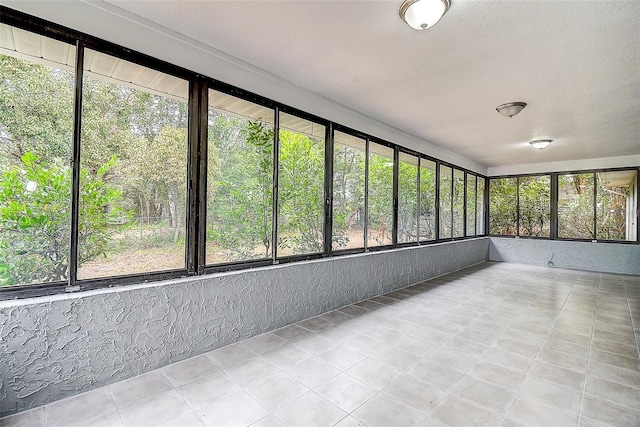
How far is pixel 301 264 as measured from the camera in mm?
3535

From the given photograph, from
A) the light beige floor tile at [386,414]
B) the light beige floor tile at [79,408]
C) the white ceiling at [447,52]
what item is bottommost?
the light beige floor tile at [386,414]

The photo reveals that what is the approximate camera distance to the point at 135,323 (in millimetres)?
2312

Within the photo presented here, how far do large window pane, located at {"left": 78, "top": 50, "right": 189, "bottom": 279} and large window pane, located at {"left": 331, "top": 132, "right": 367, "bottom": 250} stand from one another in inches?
82.3

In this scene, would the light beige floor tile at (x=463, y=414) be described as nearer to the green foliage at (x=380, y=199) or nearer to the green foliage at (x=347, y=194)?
the green foliage at (x=347, y=194)

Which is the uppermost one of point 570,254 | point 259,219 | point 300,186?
point 300,186

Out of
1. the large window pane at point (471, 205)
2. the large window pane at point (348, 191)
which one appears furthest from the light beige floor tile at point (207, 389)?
the large window pane at point (471, 205)

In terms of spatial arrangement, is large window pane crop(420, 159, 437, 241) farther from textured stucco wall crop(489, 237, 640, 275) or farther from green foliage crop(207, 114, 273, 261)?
green foliage crop(207, 114, 273, 261)

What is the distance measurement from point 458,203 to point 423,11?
620 cm

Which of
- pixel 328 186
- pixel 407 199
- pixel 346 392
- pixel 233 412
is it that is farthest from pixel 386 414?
pixel 407 199

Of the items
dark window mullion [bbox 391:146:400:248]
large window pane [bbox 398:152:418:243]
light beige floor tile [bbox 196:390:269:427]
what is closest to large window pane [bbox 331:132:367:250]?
dark window mullion [bbox 391:146:400:248]

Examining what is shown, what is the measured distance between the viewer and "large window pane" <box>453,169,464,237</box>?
7.30 metres

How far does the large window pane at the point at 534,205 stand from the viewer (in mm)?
7930

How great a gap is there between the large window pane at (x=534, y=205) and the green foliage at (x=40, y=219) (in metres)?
9.35

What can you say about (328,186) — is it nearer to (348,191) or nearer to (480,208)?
(348,191)
